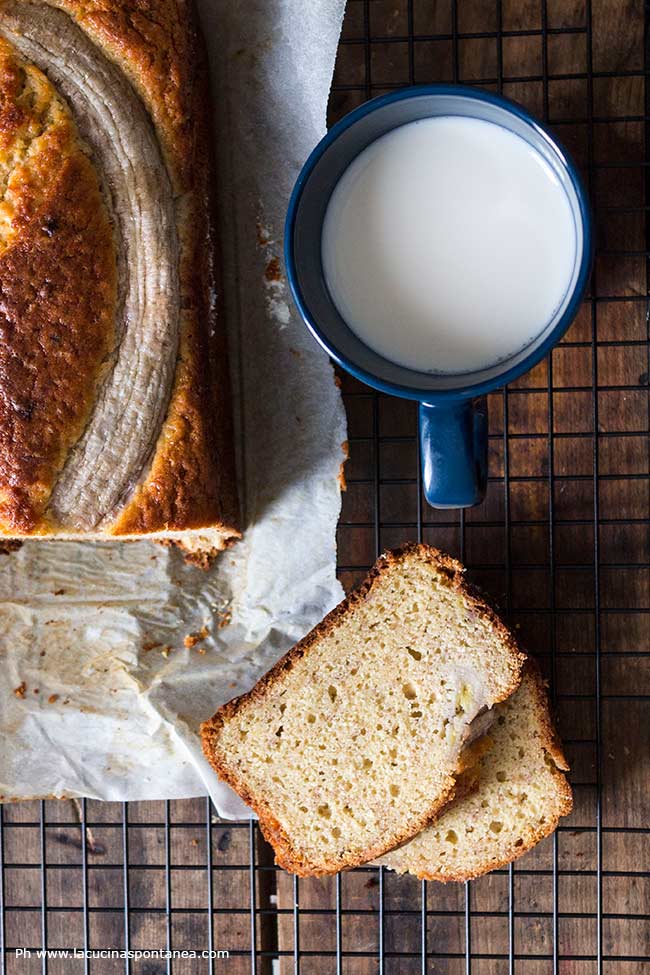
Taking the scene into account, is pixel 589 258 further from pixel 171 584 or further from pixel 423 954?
pixel 423 954

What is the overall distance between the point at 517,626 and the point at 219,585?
0.53 m

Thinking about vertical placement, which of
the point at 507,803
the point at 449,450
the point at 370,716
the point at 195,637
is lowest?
the point at 507,803

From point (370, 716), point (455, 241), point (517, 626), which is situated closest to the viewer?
point (455, 241)

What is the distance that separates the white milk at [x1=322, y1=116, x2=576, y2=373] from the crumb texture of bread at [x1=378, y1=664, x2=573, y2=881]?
1.88 ft

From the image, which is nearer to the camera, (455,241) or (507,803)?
(455,241)

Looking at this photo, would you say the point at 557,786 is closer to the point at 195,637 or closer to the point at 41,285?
the point at 195,637

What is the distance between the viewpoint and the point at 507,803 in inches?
67.2

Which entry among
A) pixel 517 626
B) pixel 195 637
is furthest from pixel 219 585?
pixel 517 626

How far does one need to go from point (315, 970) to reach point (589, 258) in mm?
1346

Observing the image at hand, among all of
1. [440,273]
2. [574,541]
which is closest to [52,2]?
[440,273]

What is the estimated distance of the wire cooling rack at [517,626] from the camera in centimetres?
174

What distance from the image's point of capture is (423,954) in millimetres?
1808

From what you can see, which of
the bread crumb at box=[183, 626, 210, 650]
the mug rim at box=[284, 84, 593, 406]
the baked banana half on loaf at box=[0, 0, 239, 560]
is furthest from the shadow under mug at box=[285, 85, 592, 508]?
the bread crumb at box=[183, 626, 210, 650]

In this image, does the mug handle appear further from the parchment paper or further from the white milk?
the parchment paper
